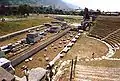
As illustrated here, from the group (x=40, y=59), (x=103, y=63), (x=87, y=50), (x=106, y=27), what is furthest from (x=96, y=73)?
(x=106, y=27)

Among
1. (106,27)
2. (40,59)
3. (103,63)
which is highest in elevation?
(106,27)

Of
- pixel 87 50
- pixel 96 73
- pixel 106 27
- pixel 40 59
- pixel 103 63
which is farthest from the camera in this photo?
pixel 106 27

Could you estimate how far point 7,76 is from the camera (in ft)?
66.3

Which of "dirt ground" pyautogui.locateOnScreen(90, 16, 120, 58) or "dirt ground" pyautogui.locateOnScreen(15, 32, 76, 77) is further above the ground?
"dirt ground" pyautogui.locateOnScreen(90, 16, 120, 58)

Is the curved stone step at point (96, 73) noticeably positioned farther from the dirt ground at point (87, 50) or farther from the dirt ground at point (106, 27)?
the dirt ground at point (106, 27)

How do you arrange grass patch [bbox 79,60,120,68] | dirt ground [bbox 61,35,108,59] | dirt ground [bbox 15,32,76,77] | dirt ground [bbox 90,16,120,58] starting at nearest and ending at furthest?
1. grass patch [bbox 79,60,120,68]
2. dirt ground [bbox 15,32,76,77]
3. dirt ground [bbox 61,35,108,59]
4. dirt ground [bbox 90,16,120,58]

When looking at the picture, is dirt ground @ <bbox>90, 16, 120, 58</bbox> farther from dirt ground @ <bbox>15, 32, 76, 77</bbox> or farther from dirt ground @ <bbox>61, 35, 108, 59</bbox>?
dirt ground @ <bbox>15, 32, 76, 77</bbox>

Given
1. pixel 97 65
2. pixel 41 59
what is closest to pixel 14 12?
pixel 41 59

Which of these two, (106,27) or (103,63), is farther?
(106,27)

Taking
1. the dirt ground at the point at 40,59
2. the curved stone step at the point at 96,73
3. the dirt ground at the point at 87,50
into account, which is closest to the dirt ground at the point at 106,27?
the dirt ground at the point at 87,50

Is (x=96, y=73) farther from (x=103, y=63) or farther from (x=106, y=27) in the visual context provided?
(x=106, y=27)

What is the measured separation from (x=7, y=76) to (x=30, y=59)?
43.1 feet

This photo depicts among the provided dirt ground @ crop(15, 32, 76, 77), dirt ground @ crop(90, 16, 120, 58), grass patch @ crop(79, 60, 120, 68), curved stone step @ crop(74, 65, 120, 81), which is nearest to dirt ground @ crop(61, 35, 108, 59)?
dirt ground @ crop(15, 32, 76, 77)

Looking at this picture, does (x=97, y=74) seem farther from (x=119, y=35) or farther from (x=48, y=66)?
(x=119, y=35)
